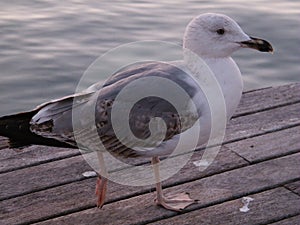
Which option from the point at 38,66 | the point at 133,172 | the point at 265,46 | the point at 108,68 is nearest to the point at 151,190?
the point at 133,172

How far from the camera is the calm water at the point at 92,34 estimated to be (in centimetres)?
677

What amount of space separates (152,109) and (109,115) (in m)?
0.19

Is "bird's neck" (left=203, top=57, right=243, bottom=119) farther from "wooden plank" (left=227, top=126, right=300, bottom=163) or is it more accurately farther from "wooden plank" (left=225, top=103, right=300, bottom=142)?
"wooden plank" (left=225, top=103, right=300, bottom=142)

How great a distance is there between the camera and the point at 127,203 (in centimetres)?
357

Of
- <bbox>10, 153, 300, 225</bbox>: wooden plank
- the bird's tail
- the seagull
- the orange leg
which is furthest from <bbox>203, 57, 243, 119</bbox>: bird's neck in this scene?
the bird's tail

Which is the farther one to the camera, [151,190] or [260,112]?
[260,112]

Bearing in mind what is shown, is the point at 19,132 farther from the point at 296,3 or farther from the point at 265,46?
the point at 296,3

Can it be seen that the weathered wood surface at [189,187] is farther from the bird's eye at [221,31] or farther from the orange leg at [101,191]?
the bird's eye at [221,31]

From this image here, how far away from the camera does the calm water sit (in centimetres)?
677

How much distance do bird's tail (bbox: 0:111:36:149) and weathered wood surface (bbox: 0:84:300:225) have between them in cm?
28

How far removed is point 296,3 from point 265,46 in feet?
17.2

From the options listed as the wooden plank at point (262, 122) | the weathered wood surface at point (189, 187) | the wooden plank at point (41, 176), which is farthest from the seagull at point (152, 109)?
the wooden plank at point (262, 122)

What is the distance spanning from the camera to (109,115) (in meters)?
3.35

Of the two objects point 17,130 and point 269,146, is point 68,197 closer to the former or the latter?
point 17,130
